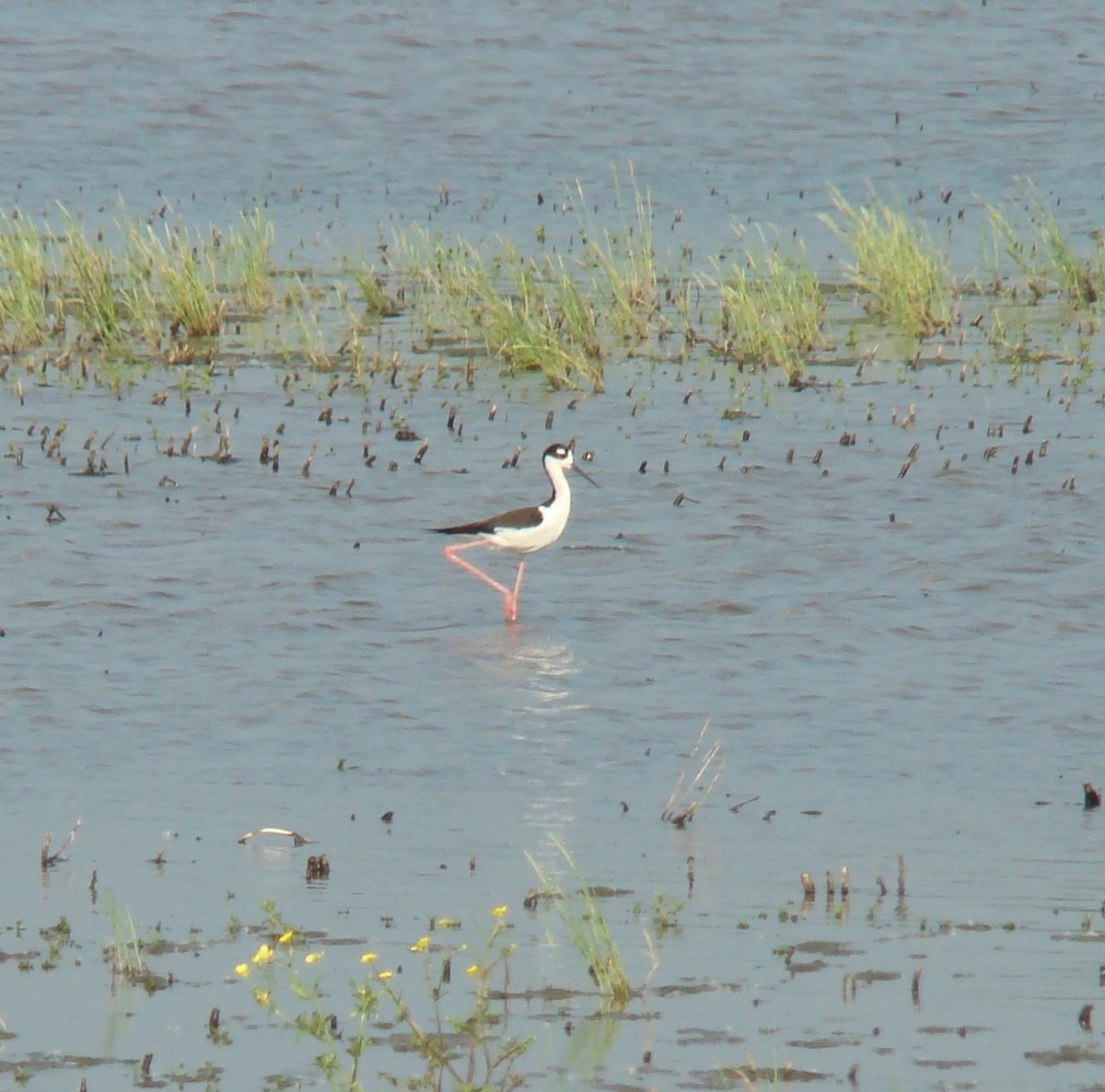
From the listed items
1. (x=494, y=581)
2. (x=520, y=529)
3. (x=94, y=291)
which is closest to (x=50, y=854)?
(x=494, y=581)

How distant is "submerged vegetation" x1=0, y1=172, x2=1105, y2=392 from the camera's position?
16.4 meters

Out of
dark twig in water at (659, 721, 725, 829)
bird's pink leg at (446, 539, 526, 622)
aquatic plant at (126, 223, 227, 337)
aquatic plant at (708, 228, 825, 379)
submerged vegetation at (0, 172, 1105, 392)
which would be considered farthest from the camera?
aquatic plant at (126, 223, 227, 337)

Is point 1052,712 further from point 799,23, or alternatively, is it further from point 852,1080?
point 799,23

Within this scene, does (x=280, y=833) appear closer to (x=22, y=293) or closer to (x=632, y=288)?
(x=22, y=293)

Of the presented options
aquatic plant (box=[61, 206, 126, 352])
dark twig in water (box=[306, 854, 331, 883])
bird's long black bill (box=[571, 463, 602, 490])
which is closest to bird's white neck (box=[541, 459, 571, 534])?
bird's long black bill (box=[571, 463, 602, 490])

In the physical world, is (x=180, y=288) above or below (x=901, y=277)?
below

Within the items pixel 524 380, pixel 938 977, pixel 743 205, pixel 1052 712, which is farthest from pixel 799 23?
pixel 938 977

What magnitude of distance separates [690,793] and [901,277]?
→ 9.69 meters

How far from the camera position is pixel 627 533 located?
1277 cm

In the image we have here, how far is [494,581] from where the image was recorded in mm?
11922

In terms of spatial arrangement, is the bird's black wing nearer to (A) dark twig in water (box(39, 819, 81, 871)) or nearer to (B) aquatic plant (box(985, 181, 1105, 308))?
(A) dark twig in water (box(39, 819, 81, 871))

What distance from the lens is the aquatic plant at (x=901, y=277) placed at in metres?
17.3

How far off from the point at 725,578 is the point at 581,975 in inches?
226

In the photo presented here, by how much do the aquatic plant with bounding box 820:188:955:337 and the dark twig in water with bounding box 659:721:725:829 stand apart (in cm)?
887
